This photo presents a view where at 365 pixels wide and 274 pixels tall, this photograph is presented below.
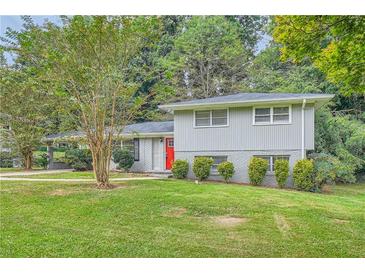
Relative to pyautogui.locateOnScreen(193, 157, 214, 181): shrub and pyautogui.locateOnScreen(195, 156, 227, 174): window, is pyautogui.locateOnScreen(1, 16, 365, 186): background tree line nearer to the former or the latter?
pyautogui.locateOnScreen(193, 157, 214, 181): shrub

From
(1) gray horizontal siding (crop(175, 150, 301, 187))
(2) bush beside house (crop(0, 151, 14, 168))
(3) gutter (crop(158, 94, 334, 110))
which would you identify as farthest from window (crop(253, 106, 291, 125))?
(2) bush beside house (crop(0, 151, 14, 168))

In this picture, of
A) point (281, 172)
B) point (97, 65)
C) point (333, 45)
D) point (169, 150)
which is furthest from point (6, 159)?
point (333, 45)

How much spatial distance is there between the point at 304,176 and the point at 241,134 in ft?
7.99

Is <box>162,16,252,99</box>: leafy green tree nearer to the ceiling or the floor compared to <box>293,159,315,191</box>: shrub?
nearer to the ceiling

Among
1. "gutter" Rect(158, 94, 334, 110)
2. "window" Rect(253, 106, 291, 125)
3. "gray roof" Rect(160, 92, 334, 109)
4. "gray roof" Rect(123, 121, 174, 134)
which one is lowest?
"gray roof" Rect(123, 121, 174, 134)

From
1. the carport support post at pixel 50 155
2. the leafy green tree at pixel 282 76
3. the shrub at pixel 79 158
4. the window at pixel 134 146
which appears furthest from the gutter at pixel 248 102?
the carport support post at pixel 50 155

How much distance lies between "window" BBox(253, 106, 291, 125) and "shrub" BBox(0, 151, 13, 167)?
1100cm

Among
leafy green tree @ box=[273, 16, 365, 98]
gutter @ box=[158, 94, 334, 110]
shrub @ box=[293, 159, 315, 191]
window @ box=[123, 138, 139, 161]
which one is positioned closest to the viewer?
leafy green tree @ box=[273, 16, 365, 98]

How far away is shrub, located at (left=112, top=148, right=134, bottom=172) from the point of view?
13.7 meters

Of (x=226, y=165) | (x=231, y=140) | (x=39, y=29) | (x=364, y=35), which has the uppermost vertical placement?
(x=39, y=29)
